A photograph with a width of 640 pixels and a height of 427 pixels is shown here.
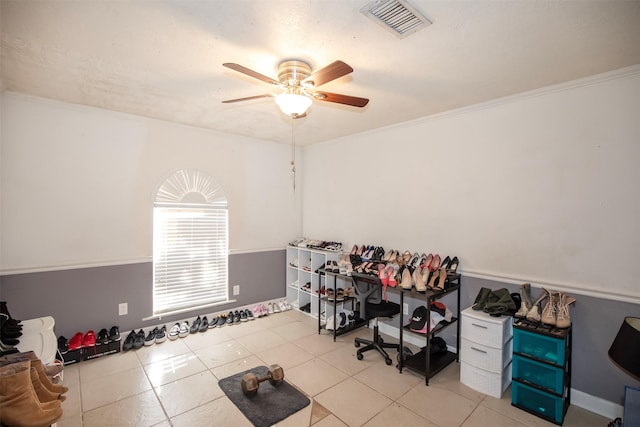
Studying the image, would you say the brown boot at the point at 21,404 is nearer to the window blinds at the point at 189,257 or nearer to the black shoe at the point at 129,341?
the black shoe at the point at 129,341

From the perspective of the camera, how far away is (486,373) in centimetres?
250

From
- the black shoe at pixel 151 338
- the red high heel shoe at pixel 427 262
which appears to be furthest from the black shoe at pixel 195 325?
the red high heel shoe at pixel 427 262

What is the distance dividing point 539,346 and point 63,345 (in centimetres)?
453

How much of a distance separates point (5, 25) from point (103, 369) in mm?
2961

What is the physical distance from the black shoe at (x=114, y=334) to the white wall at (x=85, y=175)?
0.77m

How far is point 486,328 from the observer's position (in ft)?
8.22

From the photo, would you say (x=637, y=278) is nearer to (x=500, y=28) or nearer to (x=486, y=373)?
(x=486, y=373)

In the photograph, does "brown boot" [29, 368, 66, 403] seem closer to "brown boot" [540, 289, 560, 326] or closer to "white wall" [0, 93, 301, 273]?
"white wall" [0, 93, 301, 273]

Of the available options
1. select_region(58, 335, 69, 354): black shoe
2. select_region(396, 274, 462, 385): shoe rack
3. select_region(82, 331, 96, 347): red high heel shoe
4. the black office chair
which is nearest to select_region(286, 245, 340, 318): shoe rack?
the black office chair

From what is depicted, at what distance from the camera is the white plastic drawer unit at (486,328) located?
2.45m

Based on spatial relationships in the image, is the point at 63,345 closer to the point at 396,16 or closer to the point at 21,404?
the point at 21,404

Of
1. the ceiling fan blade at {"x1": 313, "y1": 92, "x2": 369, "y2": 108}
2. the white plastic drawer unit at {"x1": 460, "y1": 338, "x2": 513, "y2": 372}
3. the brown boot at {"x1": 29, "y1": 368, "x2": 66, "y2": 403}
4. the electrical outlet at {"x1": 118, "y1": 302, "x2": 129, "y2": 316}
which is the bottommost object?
the white plastic drawer unit at {"x1": 460, "y1": 338, "x2": 513, "y2": 372}

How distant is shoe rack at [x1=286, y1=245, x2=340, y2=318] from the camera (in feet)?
14.0

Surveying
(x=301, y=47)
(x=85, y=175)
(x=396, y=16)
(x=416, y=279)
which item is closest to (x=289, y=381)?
(x=416, y=279)
